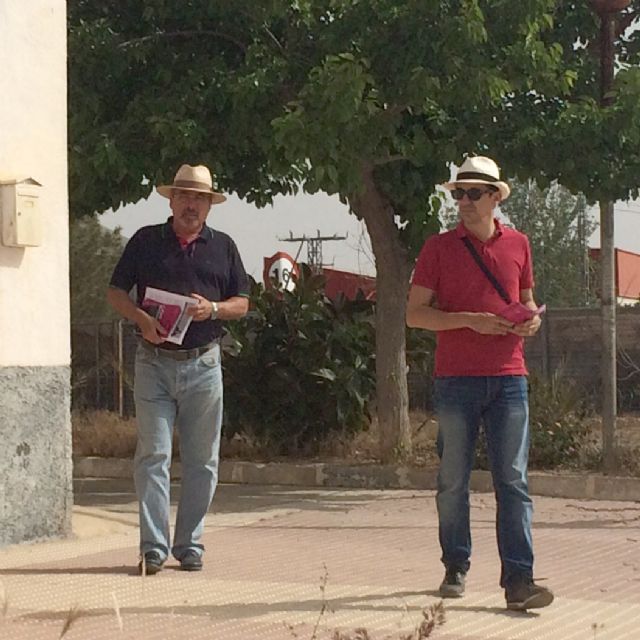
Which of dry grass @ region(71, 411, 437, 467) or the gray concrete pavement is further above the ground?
dry grass @ region(71, 411, 437, 467)

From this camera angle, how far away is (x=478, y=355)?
21.8ft

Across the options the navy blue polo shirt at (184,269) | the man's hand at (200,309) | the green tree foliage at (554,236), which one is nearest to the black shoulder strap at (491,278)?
the man's hand at (200,309)

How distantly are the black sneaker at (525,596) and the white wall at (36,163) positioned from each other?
3574mm

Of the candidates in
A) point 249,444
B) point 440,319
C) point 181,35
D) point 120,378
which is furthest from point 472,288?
point 120,378

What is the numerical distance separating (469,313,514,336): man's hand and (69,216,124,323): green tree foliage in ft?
90.9

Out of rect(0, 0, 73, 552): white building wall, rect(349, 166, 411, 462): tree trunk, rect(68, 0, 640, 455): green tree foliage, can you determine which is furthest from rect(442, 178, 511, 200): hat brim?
rect(349, 166, 411, 462): tree trunk

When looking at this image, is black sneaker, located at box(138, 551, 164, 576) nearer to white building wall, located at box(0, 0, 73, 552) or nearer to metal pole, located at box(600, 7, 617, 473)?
white building wall, located at box(0, 0, 73, 552)

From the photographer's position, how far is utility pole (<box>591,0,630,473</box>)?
13047 millimetres

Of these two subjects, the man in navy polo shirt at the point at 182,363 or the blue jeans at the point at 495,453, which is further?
the man in navy polo shirt at the point at 182,363

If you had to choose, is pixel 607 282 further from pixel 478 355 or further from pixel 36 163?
pixel 478 355

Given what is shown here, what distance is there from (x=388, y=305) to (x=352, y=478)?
185 centimetres

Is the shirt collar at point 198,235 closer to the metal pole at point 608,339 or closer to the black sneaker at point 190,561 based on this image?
the black sneaker at point 190,561

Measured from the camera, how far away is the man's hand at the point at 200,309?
7539mm

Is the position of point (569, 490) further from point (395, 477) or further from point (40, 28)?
point (40, 28)
